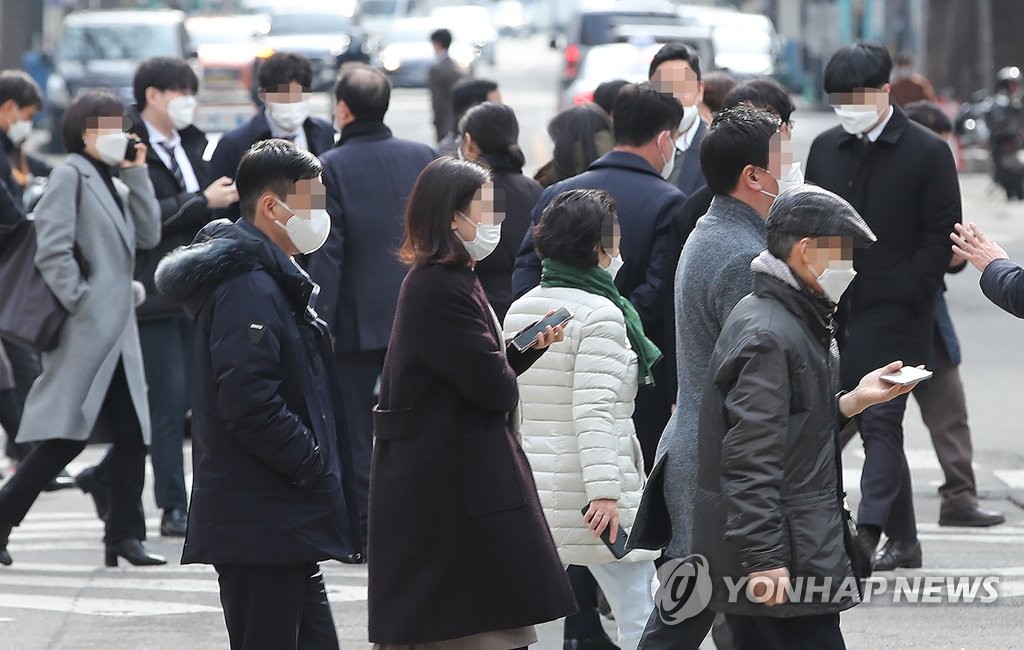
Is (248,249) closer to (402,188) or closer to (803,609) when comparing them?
(803,609)

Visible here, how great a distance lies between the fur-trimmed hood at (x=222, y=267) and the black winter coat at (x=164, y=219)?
340cm

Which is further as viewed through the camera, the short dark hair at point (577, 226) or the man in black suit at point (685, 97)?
the man in black suit at point (685, 97)

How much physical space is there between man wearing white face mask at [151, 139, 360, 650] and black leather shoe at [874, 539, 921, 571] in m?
3.13

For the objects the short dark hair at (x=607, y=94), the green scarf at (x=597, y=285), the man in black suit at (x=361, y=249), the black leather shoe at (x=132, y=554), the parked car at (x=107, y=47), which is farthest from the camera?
the parked car at (x=107, y=47)

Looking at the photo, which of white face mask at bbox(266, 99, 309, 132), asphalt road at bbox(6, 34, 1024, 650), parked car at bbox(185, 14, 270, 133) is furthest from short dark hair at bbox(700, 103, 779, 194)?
parked car at bbox(185, 14, 270, 133)

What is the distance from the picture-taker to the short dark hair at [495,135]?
746cm

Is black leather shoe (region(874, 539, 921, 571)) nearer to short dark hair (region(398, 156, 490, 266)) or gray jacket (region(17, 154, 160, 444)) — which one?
gray jacket (region(17, 154, 160, 444))

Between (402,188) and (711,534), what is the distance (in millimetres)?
3965

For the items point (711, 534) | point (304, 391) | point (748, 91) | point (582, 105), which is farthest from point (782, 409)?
point (582, 105)

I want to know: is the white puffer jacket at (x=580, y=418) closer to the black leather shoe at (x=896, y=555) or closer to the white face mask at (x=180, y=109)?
the black leather shoe at (x=896, y=555)

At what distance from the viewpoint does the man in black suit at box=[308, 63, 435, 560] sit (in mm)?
7820

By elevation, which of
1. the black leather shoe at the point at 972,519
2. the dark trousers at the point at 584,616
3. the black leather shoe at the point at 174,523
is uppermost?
the dark trousers at the point at 584,616

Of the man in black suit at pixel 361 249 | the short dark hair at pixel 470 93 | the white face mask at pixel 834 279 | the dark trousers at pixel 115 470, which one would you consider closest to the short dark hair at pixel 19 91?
the short dark hair at pixel 470 93

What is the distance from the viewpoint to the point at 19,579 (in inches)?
298
